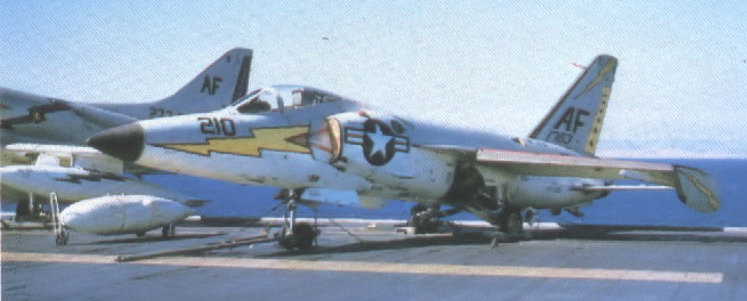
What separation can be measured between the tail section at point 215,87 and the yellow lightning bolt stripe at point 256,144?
22.1m

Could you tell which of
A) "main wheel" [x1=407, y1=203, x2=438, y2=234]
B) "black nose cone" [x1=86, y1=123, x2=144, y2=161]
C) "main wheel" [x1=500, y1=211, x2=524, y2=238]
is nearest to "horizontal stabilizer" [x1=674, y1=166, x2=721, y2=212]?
"main wheel" [x1=500, y1=211, x2=524, y2=238]

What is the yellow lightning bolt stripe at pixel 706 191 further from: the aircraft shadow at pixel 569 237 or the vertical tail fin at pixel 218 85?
the vertical tail fin at pixel 218 85

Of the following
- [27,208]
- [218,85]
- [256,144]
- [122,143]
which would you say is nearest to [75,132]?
[27,208]

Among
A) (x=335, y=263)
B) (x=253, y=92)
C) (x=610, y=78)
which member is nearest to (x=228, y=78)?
(x=610, y=78)

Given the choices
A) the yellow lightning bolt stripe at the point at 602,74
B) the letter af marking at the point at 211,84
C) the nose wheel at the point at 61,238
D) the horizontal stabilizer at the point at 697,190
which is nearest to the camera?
the horizontal stabilizer at the point at 697,190

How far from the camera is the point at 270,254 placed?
14.1m

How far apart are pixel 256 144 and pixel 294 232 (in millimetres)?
1723

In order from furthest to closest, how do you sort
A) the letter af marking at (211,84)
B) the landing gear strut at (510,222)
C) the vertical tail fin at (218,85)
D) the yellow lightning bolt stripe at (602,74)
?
1. the letter af marking at (211,84)
2. the vertical tail fin at (218,85)
3. the yellow lightning bolt stripe at (602,74)
4. the landing gear strut at (510,222)

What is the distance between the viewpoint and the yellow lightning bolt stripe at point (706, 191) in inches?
612

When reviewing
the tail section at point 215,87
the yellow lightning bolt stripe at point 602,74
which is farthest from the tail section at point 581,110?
the tail section at point 215,87

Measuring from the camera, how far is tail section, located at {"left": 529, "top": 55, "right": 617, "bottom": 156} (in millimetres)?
22891

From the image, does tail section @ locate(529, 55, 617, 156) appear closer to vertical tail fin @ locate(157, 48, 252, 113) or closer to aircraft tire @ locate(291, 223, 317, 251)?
aircraft tire @ locate(291, 223, 317, 251)

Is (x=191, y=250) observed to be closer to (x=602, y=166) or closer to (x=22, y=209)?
(x=602, y=166)

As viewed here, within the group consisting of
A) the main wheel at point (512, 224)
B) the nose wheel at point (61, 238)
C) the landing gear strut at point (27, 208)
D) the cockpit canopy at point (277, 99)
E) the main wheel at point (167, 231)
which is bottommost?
the landing gear strut at point (27, 208)
